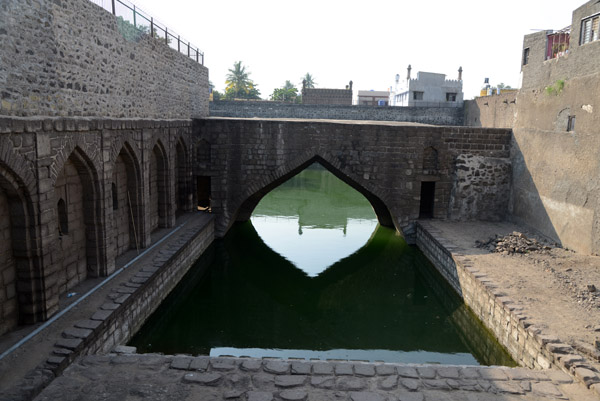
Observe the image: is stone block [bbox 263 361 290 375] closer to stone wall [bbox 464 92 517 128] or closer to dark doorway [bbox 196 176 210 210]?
dark doorway [bbox 196 176 210 210]

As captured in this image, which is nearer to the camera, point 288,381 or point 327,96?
point 288,381

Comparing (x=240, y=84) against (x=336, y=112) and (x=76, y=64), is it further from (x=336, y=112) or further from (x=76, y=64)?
(x=76, y=64)

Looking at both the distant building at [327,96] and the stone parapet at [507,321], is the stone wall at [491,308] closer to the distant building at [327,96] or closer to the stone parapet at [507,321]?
the stone parapet at [507,321]

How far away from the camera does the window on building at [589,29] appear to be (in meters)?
8.92

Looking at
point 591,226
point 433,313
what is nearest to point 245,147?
point 433,313

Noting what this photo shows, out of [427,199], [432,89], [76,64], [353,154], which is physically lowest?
[427,199]

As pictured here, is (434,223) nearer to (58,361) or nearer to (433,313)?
(433,313)

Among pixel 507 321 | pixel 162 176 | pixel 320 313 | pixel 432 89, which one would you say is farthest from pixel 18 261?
pixel 432 89

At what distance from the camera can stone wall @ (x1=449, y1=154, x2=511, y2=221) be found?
40.5ft

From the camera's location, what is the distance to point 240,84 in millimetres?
47469

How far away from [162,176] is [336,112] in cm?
1646

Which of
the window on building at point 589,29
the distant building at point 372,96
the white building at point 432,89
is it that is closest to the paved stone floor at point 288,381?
the window on building at point 589,29

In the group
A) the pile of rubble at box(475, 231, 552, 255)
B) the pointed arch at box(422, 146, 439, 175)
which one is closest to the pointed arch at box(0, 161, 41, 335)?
the pile of rubble at box(475, 231, 552, 255)

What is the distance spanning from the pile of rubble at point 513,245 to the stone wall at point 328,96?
74.5 feet
